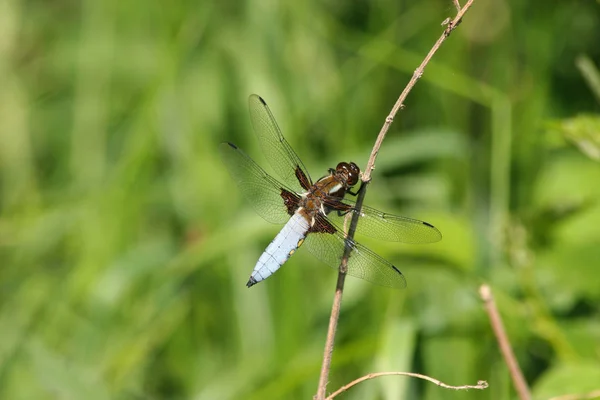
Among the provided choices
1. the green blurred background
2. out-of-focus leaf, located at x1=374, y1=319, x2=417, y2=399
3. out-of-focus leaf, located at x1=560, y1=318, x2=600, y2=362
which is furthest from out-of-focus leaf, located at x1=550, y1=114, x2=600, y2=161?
out-of-focus leaf, located at x1=374, y1=319, x2=417, y2=399

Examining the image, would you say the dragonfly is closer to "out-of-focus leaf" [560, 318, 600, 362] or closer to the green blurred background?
the green blurred background

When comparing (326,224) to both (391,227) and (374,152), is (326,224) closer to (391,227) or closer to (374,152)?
(391,227)

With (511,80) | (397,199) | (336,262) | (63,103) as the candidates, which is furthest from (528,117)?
(63,103)

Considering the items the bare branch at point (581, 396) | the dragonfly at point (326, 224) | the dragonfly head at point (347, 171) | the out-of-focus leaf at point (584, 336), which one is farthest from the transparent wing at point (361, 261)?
the out-of-focus leaf at point (584, 336)

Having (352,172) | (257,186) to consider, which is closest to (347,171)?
(352,172)

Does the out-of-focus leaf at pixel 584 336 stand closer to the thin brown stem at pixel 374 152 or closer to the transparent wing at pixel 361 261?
the transparent wing at pixel 361 261
